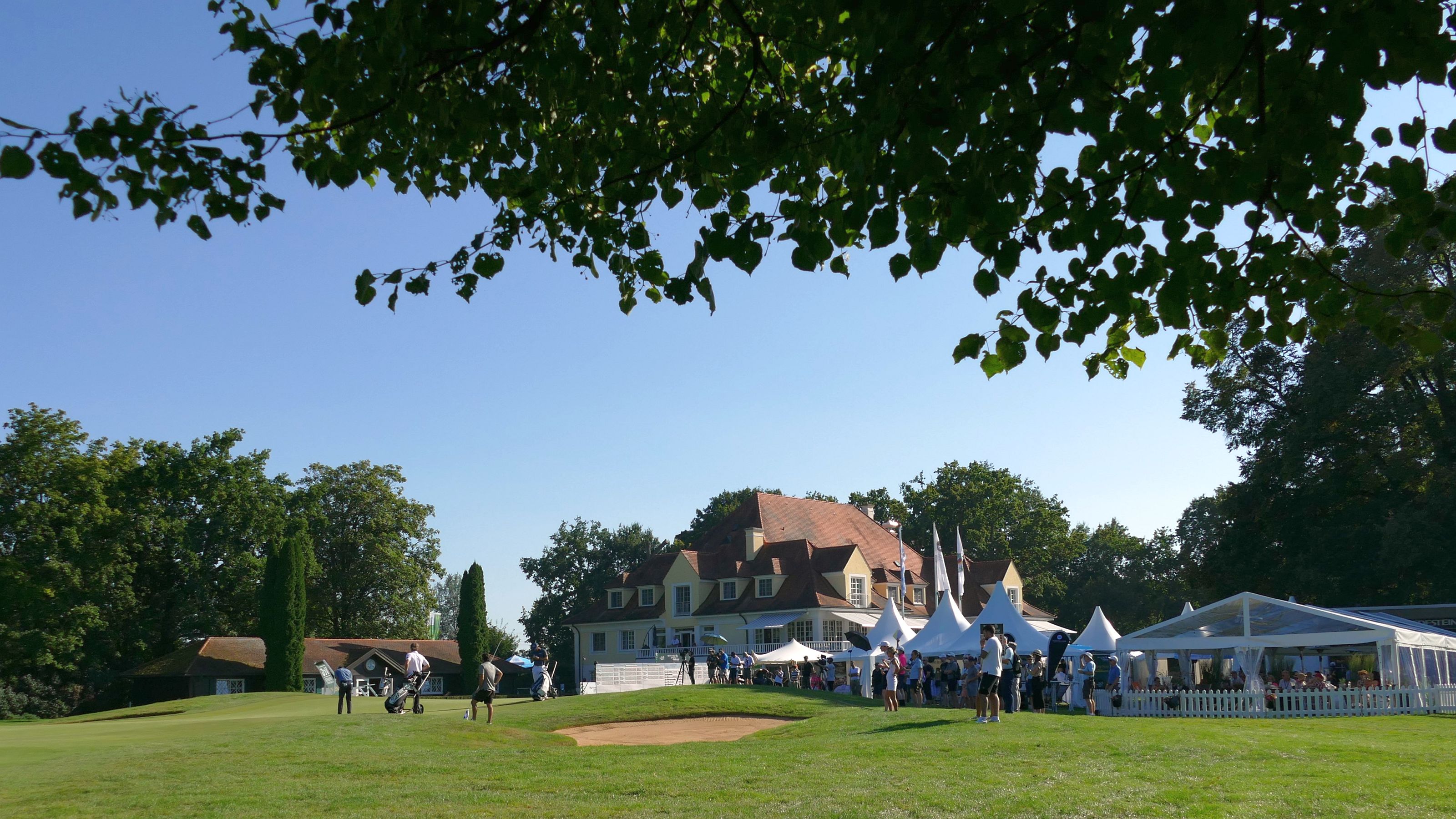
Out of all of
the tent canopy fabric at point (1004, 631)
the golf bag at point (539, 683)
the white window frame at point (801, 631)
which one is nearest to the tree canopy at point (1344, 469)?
the tent canopy fabric at point (1004, 631)

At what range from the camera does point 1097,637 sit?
36.3 m

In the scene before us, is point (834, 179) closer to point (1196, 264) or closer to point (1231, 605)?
point (1196, 264)

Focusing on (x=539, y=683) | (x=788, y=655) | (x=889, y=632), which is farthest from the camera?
(x=788, y=655)

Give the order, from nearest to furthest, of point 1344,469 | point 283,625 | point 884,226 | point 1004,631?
point 884,226
point 1004,631
point 1344,469
point 283,625

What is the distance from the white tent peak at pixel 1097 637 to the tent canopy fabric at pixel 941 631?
3.60 metres

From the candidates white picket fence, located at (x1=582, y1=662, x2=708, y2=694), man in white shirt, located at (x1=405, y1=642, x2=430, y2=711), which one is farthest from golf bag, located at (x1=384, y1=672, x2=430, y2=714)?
white picket fence, located at (x1=582, y1=662, x2=708, y2=694)

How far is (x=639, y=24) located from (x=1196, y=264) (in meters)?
3.77

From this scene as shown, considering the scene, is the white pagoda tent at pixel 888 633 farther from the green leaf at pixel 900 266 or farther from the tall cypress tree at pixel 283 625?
the green leaf at pixel 900 266

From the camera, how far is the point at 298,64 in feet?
22.2

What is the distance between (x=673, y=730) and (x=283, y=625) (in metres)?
36.9

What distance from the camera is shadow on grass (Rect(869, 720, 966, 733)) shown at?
16938 millimetres

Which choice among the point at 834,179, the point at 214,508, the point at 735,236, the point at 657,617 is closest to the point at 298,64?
the point at 735,236

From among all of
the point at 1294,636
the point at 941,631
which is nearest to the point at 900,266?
the point at 1294,636

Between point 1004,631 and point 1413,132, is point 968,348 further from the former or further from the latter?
point 1004,631
